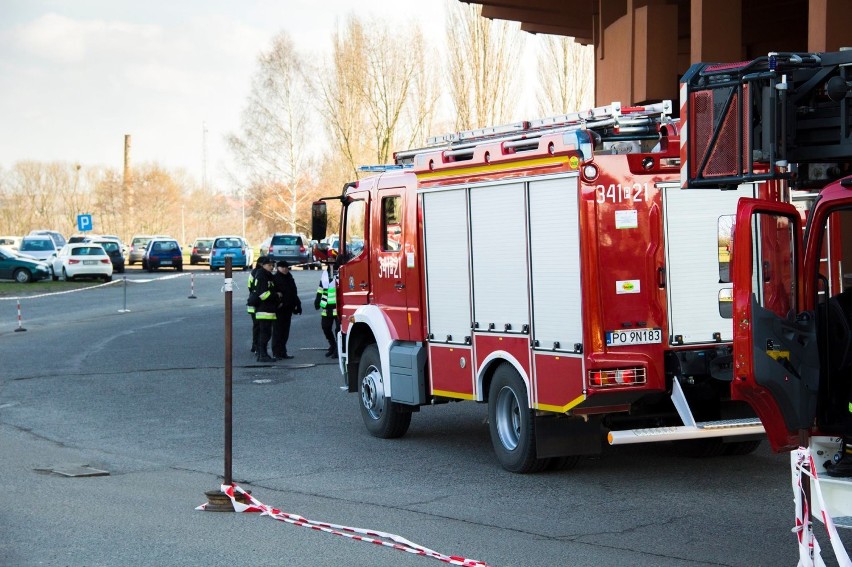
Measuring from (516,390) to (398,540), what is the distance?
108 inches

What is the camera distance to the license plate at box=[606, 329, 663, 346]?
379 inches

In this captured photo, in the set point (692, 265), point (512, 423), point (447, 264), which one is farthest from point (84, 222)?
point (692, 265)

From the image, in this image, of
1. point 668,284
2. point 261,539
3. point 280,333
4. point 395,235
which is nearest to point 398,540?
point 261,539

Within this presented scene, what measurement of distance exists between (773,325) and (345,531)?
3134 millimetres

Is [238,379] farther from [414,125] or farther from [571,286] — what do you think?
[414,125]

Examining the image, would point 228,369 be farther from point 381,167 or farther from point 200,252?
point 200,252

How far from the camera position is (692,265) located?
32.3ft

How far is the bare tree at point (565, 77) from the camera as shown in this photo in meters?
43.6

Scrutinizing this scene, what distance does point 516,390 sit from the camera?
10.4 metres

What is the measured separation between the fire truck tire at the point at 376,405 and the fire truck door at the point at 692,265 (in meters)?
3.68

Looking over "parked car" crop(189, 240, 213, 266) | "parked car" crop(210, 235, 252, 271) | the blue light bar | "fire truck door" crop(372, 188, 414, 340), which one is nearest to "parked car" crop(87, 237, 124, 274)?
"parked car" crop(210, 235, 252, 271)

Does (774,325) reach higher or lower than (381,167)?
lower

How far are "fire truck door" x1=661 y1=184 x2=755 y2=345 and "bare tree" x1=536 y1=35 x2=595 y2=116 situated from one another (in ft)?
A: 111

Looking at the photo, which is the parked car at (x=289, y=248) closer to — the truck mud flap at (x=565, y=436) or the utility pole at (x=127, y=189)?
the truck mud flap at (x=565, y=436)
